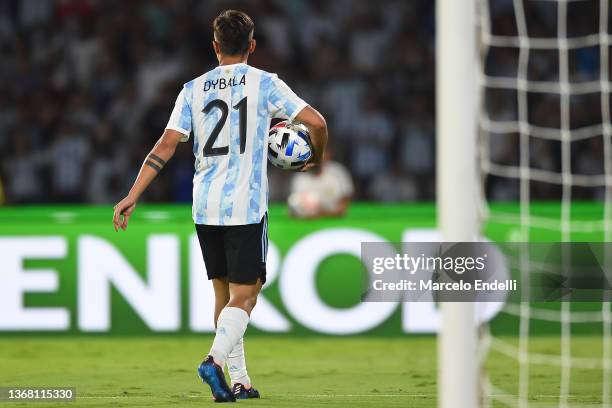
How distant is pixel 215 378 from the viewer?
593 cm

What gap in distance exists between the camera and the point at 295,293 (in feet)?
33.4

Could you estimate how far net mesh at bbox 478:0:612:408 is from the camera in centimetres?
1029

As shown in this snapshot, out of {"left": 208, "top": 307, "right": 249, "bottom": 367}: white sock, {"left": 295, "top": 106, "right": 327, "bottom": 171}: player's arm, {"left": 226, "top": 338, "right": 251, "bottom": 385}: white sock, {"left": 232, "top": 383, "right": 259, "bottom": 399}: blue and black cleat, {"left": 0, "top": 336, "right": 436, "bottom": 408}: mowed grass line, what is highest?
{"left": 295, "top": 106, "right": 327, "bottom": 171}: player's arm

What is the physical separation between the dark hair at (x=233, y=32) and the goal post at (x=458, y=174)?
1605mm

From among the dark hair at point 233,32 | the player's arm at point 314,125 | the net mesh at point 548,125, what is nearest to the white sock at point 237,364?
the player's arm at point 314,125

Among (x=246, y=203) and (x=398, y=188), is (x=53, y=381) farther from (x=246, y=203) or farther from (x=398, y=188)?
(x=398, y=188)

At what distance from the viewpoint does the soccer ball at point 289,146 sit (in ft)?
20.7

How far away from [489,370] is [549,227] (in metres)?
2.53

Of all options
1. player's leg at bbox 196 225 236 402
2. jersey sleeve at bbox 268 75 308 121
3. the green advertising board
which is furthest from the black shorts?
the green advertising board

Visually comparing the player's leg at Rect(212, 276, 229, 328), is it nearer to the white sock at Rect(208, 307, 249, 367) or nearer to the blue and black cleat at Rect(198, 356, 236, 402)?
the white sock at Rect(208, 307, 249, 367)

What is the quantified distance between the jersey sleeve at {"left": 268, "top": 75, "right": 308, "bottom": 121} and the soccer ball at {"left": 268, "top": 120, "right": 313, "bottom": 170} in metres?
0.19

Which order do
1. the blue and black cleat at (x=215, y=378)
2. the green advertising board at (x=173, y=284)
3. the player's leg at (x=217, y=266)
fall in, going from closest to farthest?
the blue and black cleat at (x=215, y=378) → the player's leg at (x=217, y=266) → the green advertising board at (x=173, y=284)

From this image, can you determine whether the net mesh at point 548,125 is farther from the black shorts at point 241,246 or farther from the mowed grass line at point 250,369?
the black shorts at point 241,246

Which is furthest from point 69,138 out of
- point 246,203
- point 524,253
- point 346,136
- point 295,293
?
point 246,203
